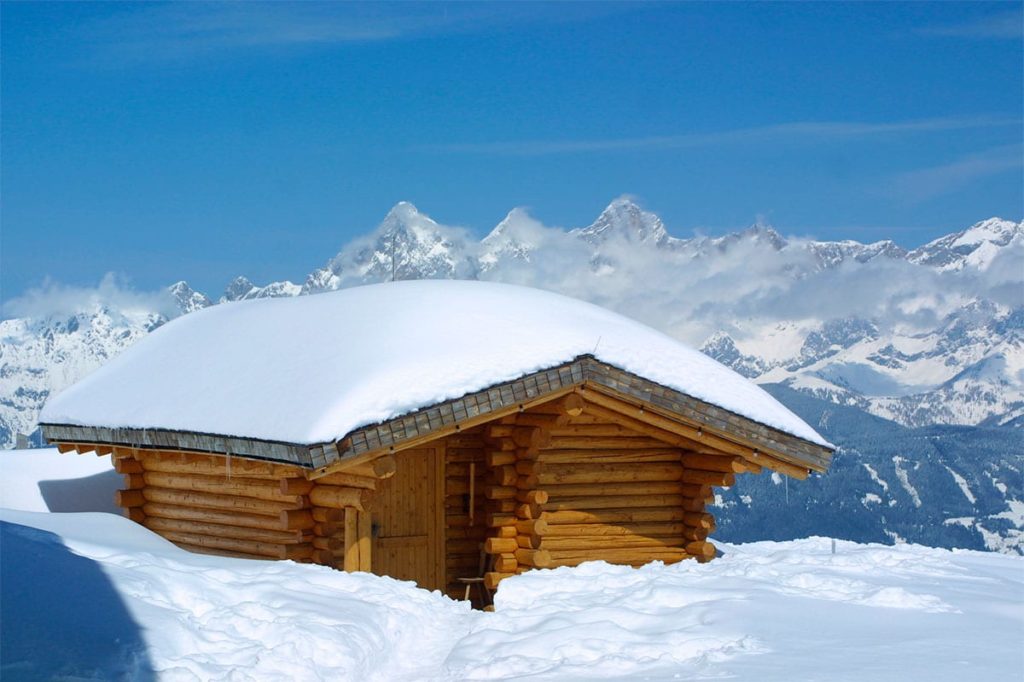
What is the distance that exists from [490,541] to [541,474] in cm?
96

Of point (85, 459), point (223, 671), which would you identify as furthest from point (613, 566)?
point (85, 459)

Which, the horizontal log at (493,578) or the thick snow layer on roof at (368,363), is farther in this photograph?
the horizontal log at (493,578)

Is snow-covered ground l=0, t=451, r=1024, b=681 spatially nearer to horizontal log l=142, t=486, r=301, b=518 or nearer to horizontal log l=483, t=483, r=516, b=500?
horizontal log l=142, t=486, r=301, b=518

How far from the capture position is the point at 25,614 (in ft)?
27.9

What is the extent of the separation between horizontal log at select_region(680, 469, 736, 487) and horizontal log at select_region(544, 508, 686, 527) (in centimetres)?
46

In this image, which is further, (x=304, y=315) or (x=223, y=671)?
(x=304, y=315)

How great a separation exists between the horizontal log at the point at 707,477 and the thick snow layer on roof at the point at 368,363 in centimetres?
84

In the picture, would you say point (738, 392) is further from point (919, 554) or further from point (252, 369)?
point (252, 369)

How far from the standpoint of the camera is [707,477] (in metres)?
14.8

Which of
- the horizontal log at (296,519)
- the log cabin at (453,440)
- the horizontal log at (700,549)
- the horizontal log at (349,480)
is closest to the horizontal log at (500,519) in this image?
the log cabin at (453,440)

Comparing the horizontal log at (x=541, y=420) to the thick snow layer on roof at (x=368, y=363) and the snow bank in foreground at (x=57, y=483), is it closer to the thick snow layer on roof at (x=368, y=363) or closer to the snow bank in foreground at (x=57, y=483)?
the thick snow layer on roof at (x=368, y=363)

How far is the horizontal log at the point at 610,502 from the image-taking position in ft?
47.2

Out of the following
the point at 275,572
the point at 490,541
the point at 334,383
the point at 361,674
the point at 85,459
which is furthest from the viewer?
the point at 85,459

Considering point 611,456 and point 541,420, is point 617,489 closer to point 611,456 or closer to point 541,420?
point 611,456
